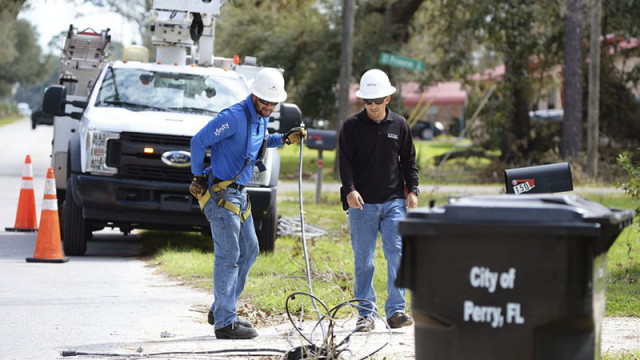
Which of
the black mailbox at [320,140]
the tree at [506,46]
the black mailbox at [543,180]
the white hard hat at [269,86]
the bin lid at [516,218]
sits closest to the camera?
the bin lid at [516,218]

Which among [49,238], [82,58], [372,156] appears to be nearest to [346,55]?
[82,58]

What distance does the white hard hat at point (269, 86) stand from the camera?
7406 mm

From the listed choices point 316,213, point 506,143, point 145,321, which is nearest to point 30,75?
point 506,143

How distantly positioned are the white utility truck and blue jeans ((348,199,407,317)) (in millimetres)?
3651

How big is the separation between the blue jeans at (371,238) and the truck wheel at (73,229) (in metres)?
4.85

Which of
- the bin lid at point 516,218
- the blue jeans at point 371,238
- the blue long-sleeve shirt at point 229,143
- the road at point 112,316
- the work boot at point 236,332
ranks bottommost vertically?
the road at point 112,316

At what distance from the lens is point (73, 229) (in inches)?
474

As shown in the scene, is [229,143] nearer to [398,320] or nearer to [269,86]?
[269,86]

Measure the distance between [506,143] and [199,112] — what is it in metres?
16.8

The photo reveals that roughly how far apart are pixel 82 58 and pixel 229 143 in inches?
319

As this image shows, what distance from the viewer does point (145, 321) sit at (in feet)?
27.3

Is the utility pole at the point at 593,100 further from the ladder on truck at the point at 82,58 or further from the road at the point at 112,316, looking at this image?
the road at the point at 112,316

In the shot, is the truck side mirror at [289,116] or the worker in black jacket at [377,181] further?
the truck side mirror at [289,116]

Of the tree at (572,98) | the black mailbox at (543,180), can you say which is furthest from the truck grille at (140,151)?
the tree at (572,98)
